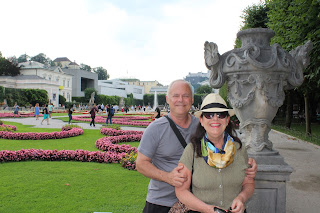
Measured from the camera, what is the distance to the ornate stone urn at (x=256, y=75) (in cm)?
324

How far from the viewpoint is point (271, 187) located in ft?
10.4

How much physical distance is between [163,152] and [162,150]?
0.02m

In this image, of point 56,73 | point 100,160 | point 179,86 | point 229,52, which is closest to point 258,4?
point 100,160

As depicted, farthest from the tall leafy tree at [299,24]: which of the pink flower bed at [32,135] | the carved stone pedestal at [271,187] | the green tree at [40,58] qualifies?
the green tree at [40,58]

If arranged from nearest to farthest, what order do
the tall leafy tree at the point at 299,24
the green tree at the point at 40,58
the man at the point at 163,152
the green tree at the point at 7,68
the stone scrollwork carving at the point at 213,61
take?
the man at the point at 163,152 < the stone scrollwork carving at the point at 213,61 < the tall leafy tree at the point at 299,24 < the green tree at the point at 7,68 < the green tree at the point at 40,58

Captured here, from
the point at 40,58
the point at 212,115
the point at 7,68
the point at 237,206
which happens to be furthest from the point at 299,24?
the point at 40,58

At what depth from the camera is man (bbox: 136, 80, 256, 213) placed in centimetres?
222

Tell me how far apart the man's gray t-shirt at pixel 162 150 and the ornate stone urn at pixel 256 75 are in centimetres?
138

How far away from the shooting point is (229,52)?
11.2 feet

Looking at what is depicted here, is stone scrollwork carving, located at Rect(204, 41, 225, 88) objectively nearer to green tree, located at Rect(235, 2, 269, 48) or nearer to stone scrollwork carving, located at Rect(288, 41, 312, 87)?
stone scrollwork carving, located at Rect(288, 41, 312, 87)

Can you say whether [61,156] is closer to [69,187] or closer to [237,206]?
[69,187]

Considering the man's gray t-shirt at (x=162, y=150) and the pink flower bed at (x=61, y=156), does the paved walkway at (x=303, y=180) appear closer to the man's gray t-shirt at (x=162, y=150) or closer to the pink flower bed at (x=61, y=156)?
the man's gray t-shirt at (x=162, y=150)

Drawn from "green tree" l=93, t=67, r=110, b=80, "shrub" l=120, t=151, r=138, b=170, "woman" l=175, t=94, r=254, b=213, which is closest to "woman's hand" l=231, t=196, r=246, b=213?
"woman" l=175, t=94, r=254, b=213

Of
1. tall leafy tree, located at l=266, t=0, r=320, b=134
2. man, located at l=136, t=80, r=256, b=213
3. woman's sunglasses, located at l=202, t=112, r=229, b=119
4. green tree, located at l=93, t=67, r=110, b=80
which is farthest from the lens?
green tree, located at l=93, t=67, r=110, b=80
